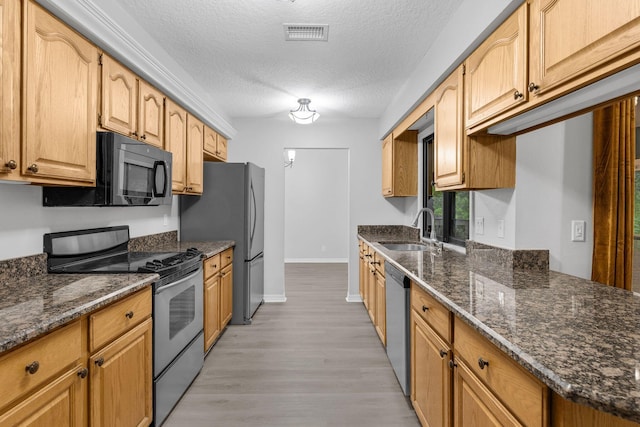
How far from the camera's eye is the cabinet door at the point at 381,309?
120 inches

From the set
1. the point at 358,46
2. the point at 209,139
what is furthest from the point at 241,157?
the point at 358,46

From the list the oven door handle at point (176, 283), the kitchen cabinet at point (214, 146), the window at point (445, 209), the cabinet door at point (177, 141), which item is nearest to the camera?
the oven door handle at point (176, 283)

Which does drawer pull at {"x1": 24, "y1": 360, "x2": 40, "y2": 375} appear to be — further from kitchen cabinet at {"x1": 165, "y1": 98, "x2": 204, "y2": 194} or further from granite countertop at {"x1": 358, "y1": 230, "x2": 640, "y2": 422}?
kitchen cabinet at {"x1": 165, "y1": 98, "x2": 204, "y2": 194}

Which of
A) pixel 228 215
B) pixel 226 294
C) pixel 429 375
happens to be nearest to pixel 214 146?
pixel 228 215

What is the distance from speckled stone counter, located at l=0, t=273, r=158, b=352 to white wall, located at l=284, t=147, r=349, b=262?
20.0 feet

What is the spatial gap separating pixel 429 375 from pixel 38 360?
1607 mm

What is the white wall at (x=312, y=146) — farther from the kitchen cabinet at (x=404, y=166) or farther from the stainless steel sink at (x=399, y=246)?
the stainless steel sink at (x=399, y=246)

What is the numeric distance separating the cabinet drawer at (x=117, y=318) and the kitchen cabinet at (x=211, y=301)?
1.03 metres

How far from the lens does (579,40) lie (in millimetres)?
1210

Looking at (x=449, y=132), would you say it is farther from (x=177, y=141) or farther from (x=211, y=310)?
(x=211, y=310)

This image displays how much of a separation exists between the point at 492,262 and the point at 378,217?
269cm

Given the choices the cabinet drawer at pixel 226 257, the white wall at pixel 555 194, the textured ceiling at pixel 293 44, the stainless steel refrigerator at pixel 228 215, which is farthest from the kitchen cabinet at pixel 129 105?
the white wall at pixel 555 194

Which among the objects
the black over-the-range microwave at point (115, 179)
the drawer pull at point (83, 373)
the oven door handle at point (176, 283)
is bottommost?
the drawer pull at point (83, 373)

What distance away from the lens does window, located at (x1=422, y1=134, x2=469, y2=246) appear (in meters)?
3.19
